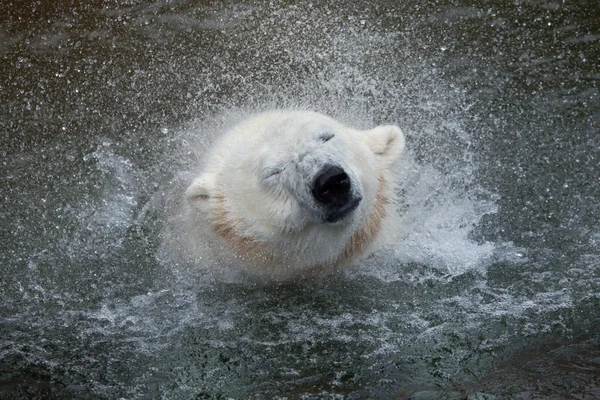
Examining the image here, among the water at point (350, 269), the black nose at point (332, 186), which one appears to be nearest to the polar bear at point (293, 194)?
the black nose at point (332, 186)

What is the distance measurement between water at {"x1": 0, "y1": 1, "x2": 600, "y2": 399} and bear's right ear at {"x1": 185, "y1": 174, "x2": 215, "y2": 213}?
0.49 m

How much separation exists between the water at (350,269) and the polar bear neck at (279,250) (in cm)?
24

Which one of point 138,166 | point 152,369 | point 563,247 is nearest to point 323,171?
point 152,369

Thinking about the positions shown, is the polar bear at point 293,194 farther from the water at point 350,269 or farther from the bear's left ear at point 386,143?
the water at point 350,269

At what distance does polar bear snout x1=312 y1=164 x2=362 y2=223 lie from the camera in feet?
9.11

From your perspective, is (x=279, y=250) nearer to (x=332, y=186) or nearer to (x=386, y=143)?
(x=332, y=186)

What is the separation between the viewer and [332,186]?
2795 mm

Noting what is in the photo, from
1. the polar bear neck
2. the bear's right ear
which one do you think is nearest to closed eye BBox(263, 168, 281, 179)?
the polar bear neck

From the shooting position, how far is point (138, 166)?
4.79m

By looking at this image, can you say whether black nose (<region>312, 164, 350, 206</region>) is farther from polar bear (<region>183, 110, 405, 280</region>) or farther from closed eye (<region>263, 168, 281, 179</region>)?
closed eye (<region>263, 168, 281, 179</region>)

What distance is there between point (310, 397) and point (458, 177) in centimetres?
231

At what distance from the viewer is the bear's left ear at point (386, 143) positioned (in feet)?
11.6

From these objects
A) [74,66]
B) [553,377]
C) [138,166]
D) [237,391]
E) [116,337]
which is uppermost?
[74,66]

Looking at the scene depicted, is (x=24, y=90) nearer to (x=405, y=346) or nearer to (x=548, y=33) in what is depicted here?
(x=405, y=346)
